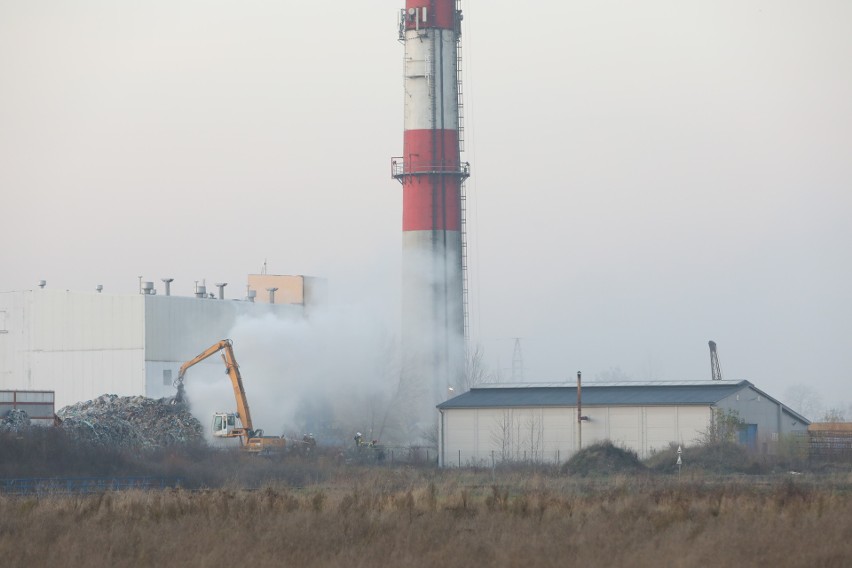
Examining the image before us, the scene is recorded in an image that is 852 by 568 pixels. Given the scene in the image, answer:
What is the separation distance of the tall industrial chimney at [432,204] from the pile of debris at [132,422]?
11301 mm

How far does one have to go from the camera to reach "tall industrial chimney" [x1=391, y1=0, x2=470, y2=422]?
61625mm

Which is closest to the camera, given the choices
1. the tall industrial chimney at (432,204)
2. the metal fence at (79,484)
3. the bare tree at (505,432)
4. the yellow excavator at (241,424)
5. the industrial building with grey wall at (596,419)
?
the metal fence at (79,484)

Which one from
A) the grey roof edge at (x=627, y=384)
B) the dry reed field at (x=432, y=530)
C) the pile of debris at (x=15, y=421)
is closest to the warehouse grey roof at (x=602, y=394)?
the grey roof edge at (x=627, y=384)

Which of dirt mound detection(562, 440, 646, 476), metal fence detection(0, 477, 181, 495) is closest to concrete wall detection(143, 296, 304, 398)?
metal fence detection(0, 477, 181, 495)

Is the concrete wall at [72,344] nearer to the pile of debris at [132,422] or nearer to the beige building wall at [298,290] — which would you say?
the pile of debris at [132,422]

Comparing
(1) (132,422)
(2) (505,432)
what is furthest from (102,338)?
(2) (505,432)

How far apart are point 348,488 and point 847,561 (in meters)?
20.3

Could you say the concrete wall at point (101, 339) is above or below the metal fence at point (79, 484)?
above

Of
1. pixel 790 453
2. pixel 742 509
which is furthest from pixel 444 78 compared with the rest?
pixel 742 509

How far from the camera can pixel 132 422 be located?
→ 2194 inches

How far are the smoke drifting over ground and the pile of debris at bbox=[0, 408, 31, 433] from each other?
45.3 ft

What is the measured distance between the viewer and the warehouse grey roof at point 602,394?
5325cm

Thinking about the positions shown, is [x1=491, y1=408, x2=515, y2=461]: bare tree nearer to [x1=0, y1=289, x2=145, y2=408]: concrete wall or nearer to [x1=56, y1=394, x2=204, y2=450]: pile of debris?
[x1=56, y1=394, x2=204, y2=450]: pile of debris

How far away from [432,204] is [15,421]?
21.8 m
